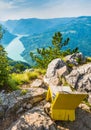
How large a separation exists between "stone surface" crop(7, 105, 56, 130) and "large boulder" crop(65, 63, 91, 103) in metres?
3.78

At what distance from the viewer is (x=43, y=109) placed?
11570 millimetres

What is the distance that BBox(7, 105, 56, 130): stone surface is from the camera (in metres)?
10.2

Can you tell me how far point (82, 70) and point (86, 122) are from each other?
15.3ft

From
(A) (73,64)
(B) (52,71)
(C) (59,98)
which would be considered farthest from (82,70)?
(C) (59,98)

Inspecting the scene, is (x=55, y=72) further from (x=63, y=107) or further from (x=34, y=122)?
(x=34, y=122)

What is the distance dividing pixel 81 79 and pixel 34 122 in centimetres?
518

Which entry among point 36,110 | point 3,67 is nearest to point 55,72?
point 3,67

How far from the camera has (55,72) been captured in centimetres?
1722

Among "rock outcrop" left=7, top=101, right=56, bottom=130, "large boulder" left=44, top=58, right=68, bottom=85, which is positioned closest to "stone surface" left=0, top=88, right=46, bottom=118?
"rock outcrop" left=7, top=101, right=56, bottom=130

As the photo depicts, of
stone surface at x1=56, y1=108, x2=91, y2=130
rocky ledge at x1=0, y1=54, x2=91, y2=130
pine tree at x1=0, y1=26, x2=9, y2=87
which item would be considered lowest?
stone surface at x1=56, y1=108, x2=91, y2=130

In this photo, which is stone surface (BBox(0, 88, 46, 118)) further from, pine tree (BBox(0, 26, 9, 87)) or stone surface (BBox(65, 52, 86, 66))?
stone surface (BBox(65, 52, 86, 66))

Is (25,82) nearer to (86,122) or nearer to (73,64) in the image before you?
(73,64)

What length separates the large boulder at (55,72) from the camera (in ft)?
53.1

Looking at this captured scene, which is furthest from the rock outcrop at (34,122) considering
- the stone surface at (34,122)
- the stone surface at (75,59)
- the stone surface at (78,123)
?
the stone surface at (75,59)
